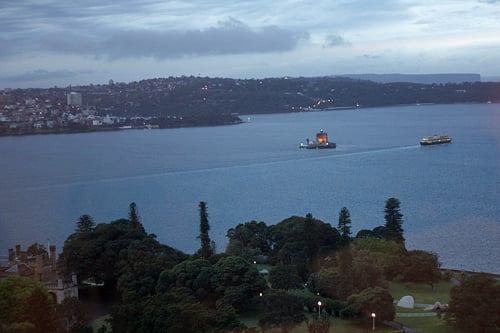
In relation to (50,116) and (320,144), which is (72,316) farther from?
(50,116)

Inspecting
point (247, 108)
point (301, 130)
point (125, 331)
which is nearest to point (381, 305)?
point (125, 331)

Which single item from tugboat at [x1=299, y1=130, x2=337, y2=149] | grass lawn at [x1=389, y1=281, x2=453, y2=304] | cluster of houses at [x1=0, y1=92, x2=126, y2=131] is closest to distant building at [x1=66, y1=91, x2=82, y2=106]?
cluster of houses at [x1=0, y1=92, x2=126, y2=131]

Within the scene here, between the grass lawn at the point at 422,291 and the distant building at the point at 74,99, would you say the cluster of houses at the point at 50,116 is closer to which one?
the distant building at the point at 74,99

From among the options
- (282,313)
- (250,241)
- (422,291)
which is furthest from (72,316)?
(250,241)

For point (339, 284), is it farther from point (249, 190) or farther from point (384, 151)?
point (384, 151)

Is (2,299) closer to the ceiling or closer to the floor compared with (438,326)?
closer to the ceiling
